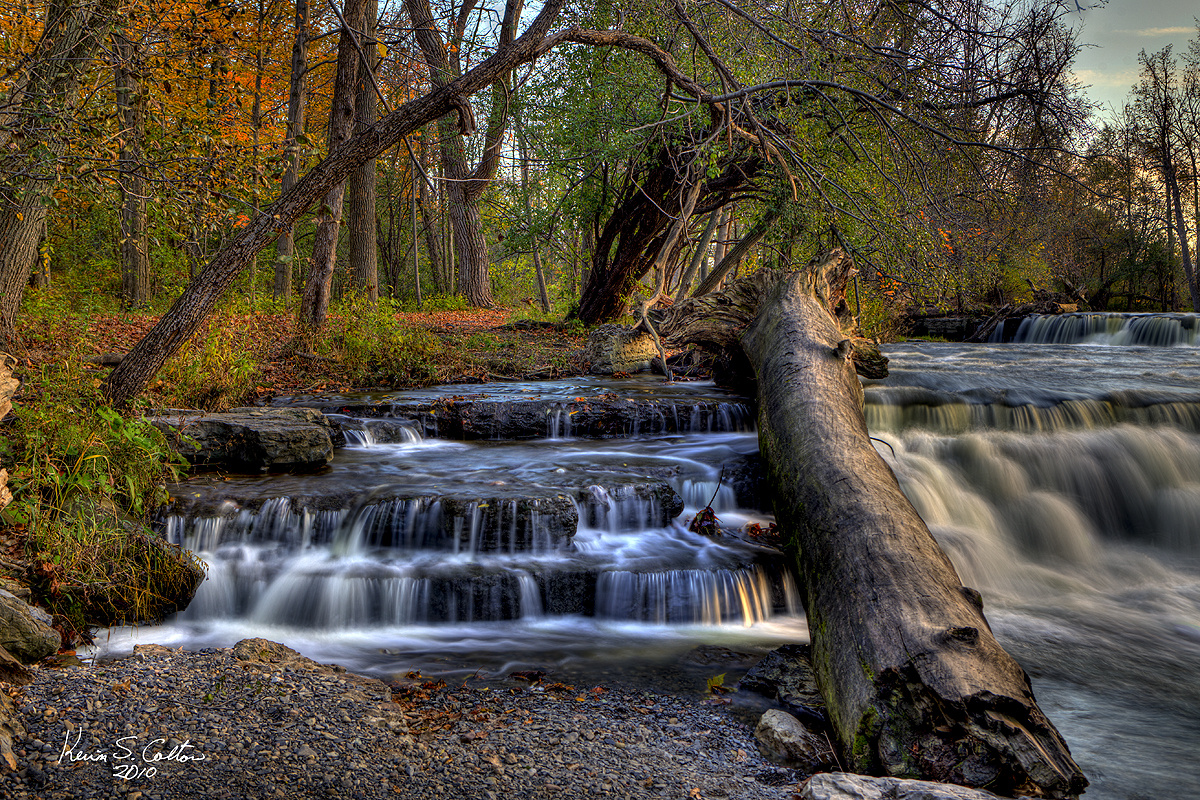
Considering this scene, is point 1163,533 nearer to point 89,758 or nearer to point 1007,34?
point 1007,34

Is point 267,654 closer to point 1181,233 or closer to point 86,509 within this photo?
point 86,509

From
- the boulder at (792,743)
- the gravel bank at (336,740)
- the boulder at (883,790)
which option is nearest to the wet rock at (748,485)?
the gravel bank at (336,740)

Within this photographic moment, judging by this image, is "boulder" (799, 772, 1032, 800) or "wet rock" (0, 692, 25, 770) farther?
"wet rock" (0, 692, 25, 770)

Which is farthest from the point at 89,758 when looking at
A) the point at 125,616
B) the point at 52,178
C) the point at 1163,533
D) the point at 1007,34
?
the point at 1163,533

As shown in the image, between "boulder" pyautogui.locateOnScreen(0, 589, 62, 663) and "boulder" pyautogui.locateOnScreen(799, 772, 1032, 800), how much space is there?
133 inches

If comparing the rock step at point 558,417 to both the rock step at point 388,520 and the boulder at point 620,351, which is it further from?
the boulder at point 620,351

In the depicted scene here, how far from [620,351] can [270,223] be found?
21.8ft

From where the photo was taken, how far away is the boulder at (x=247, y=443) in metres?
6.03

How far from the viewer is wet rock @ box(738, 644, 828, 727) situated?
123 inches

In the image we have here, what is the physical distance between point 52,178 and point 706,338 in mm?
6750

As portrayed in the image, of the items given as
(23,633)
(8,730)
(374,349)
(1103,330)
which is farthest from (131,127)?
(1103,330)

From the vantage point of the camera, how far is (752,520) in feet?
18.9

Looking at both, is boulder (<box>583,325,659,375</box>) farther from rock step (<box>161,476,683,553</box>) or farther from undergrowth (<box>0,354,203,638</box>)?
undergrowth (<box>0,354,203,638</box>)

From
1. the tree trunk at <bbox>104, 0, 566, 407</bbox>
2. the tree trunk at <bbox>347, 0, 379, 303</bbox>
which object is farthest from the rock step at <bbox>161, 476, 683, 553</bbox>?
the tree trunk at <bbox>347, 0, 379, 303</bbox>
